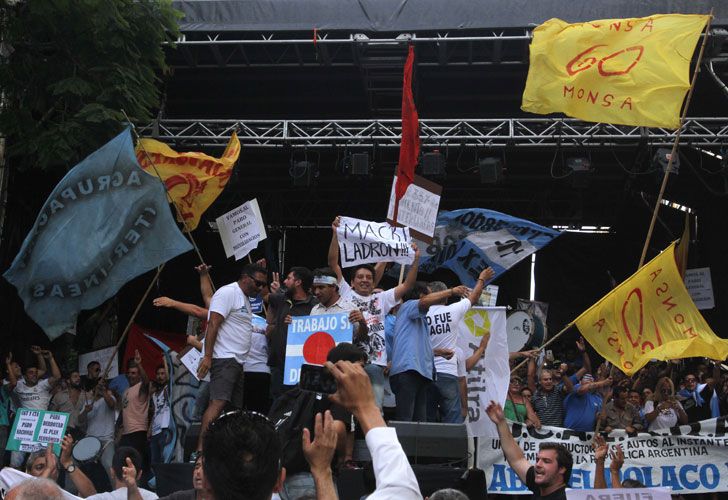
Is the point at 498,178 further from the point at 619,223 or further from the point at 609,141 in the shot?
the point at 619,223

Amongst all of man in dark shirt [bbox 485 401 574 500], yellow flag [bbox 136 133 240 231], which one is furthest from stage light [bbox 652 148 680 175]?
man in dark shirt [bbox 485 401 574 500]

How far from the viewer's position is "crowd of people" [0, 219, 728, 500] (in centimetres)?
305

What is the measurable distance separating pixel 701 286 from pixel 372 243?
32.9ft

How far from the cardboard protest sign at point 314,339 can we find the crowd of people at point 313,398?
15 cm

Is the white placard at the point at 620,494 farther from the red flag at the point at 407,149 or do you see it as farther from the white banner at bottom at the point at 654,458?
the red flag at the point at 407,149

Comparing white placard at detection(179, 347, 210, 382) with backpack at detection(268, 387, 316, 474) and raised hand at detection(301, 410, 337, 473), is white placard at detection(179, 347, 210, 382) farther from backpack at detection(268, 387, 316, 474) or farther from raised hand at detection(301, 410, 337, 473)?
raised hand at detection(301, 410, 337, 473)

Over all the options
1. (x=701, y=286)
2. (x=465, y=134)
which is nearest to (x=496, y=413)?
(x=465, y=134)

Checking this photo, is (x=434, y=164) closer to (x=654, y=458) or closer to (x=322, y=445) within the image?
(x=654, y=458)

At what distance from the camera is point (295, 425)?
17.9 ft

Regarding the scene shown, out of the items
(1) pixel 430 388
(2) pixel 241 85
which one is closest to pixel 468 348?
(1) pixel 430 388

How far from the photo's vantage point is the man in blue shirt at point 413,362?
30.3ft

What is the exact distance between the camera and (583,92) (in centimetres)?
1088

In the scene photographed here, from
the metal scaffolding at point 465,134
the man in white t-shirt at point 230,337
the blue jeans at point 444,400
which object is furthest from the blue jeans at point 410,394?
the metal scaffolding at point 465,134

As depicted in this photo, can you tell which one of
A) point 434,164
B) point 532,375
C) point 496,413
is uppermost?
point 434,164
